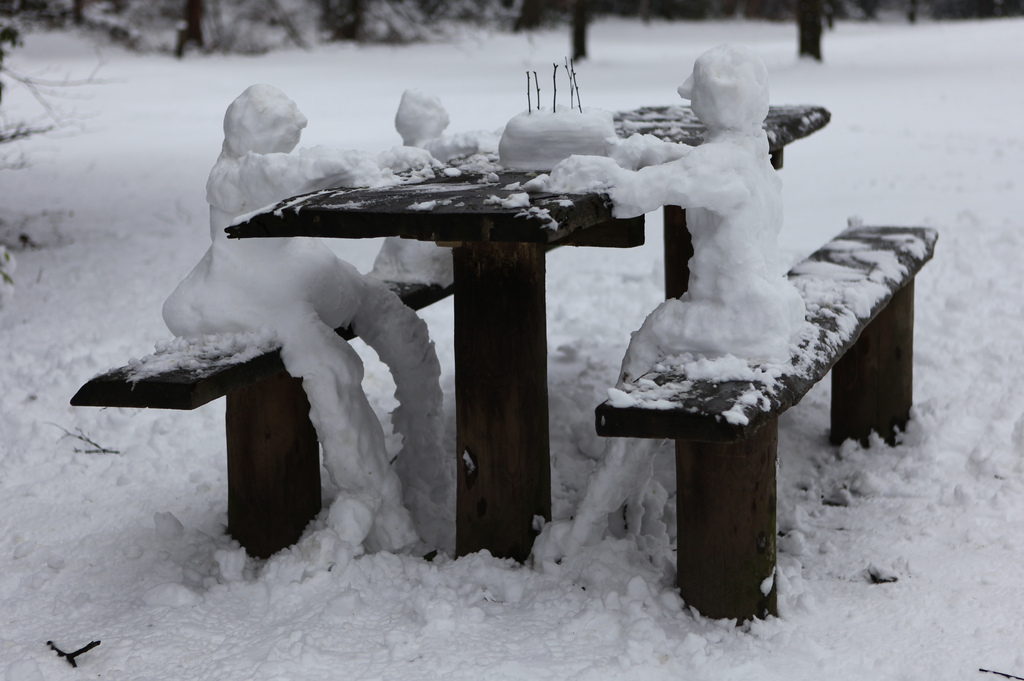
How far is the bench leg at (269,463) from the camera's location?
11.0ft

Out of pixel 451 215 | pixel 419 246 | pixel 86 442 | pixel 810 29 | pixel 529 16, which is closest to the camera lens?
pixel 451 215

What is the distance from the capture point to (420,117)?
4.13 meters

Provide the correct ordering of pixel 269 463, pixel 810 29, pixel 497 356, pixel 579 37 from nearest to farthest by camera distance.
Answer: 1. pixel 497 356
2. pixel 269 463
3. pixel 810 29
4. pixel 579 37

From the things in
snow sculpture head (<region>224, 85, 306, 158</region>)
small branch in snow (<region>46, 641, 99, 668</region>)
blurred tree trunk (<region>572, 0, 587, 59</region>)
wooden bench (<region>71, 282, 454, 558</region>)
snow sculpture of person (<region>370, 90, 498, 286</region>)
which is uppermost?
blurred tree trunk (<region>572, 0, 587, 59</region>)

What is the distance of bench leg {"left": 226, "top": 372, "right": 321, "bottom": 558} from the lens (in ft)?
11.0

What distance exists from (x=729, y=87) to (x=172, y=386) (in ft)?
5.44

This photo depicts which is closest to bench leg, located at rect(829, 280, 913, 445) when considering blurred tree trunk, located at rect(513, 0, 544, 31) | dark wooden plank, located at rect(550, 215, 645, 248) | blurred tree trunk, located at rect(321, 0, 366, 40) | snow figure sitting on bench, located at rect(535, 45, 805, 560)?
snow figure sitting on bench, located at rect(535, 45, 805, 560)

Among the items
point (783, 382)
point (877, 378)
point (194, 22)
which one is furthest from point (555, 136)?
point (194, 22)

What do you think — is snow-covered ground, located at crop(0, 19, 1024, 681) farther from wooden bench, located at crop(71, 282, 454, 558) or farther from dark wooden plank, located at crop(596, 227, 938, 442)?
dark wooden plank, located at crop(596, 227, 938, 442)

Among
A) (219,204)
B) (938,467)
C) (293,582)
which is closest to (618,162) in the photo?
(219,204)

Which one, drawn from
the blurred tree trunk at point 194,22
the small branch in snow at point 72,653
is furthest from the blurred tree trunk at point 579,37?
the small branch in snow at point 72,653

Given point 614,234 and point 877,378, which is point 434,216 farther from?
point 877,378

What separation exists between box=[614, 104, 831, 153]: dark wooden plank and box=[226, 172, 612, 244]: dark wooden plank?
1173 mm

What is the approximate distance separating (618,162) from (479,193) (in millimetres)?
412
